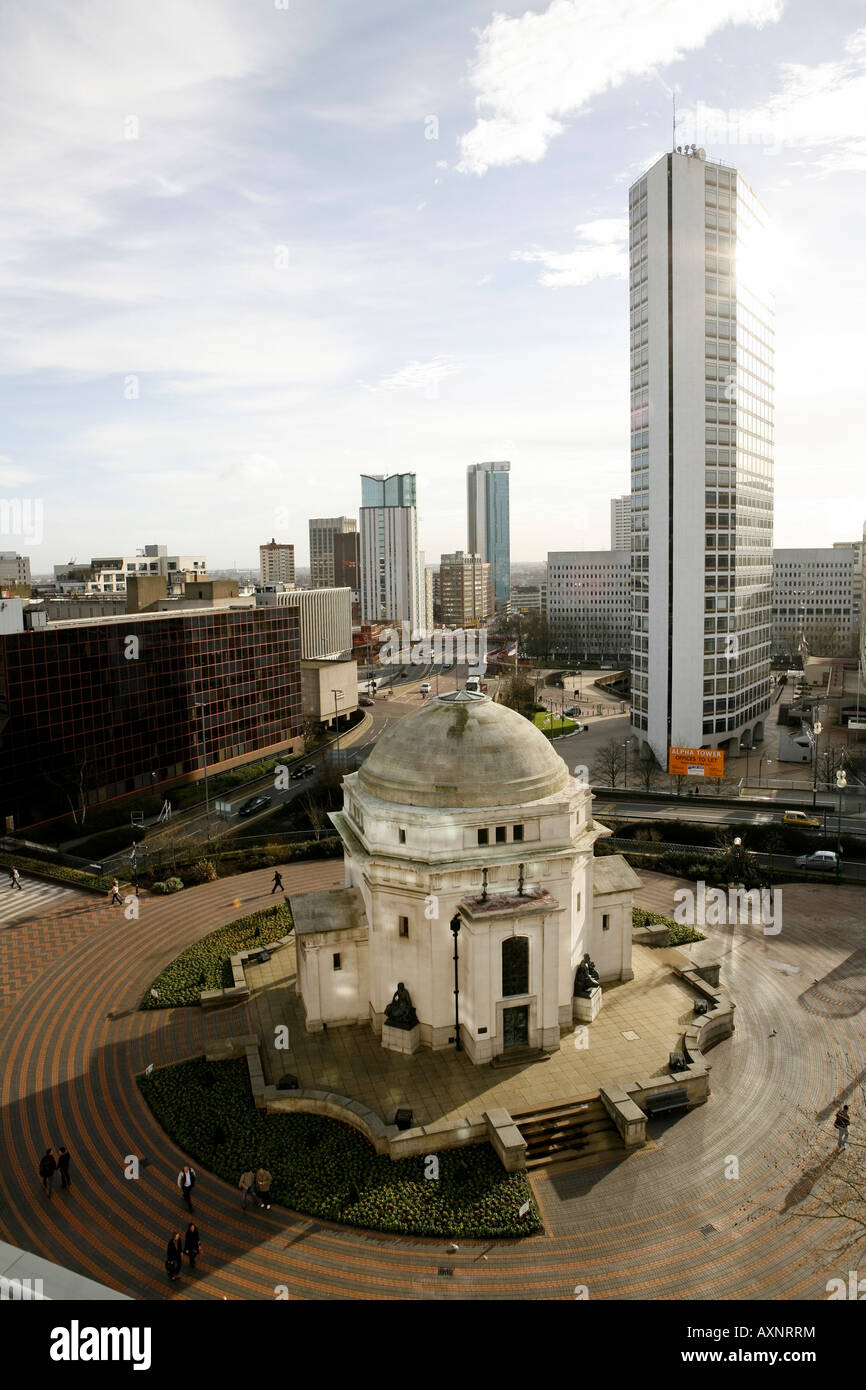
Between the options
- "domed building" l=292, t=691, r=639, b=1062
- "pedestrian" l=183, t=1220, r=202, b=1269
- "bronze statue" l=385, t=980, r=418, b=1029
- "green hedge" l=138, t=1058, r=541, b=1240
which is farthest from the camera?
"bronze statue" l=385, t=980, r=418, b=1029

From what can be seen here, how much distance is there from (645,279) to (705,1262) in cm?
8144

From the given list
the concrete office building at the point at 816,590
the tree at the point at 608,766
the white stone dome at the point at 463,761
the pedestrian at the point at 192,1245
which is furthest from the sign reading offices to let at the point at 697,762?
the concrete office building at the point at 816,590

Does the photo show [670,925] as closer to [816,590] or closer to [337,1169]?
[337,1169]

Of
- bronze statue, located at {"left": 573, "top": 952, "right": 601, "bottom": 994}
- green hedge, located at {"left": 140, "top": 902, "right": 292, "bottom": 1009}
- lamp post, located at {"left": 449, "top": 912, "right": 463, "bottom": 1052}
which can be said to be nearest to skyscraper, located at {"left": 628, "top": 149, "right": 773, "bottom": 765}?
green hedge, located at {"left": 140, "top": 902, "right": 292, "bottom": 1009}

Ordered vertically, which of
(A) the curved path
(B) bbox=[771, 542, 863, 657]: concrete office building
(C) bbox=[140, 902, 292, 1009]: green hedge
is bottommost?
(A) the curved path

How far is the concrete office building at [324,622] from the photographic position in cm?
13375

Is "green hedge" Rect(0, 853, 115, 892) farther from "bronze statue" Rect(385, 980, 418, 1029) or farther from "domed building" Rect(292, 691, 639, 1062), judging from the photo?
"bronze statue" Rect(385, 980, 418, 1029)

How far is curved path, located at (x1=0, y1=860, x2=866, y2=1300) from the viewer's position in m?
25.6

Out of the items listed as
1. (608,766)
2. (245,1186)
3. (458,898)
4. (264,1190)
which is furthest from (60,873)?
(608,766)

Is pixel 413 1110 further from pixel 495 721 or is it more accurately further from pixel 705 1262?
pixel 495 721

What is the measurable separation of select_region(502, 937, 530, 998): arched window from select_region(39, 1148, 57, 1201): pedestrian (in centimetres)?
1774

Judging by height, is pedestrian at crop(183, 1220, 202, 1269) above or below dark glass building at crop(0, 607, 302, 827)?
below
